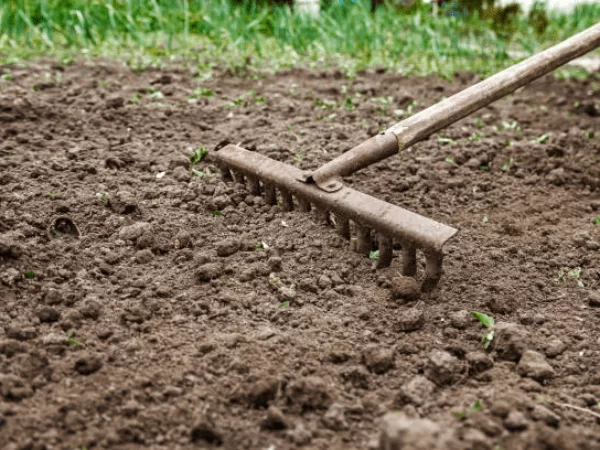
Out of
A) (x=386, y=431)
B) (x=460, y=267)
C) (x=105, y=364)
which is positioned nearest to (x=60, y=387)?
(x=105, y=364)

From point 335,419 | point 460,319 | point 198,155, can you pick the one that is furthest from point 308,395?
point 198,155

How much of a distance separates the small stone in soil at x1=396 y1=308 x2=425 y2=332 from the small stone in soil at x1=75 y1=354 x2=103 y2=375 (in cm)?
88

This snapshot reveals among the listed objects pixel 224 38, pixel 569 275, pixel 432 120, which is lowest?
pixel 569 275

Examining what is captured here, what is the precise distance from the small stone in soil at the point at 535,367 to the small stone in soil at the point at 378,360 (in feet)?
1.19

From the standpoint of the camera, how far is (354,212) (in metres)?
2.25

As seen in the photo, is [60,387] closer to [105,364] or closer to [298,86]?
[105,364]

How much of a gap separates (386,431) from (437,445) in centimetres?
11

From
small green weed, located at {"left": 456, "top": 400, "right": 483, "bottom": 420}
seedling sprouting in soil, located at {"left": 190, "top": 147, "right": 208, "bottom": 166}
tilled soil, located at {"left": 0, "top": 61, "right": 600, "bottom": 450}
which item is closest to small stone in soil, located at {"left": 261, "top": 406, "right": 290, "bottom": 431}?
tilled soil, located at {"left": 0, "top": 61, "right": 600, "bottom": 450}

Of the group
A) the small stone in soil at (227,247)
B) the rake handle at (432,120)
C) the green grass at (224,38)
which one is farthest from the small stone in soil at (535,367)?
the green grass at (224,38)

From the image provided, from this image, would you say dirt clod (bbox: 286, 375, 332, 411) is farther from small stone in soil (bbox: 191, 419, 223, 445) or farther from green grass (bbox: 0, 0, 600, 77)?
green grass (bbox: 0, 0, 600, 77)

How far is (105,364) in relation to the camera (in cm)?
176

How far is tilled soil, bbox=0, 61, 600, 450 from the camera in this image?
1604 millimetres

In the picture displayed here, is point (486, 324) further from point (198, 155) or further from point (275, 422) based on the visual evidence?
point (198, 155)

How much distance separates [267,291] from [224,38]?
3.25 meters
